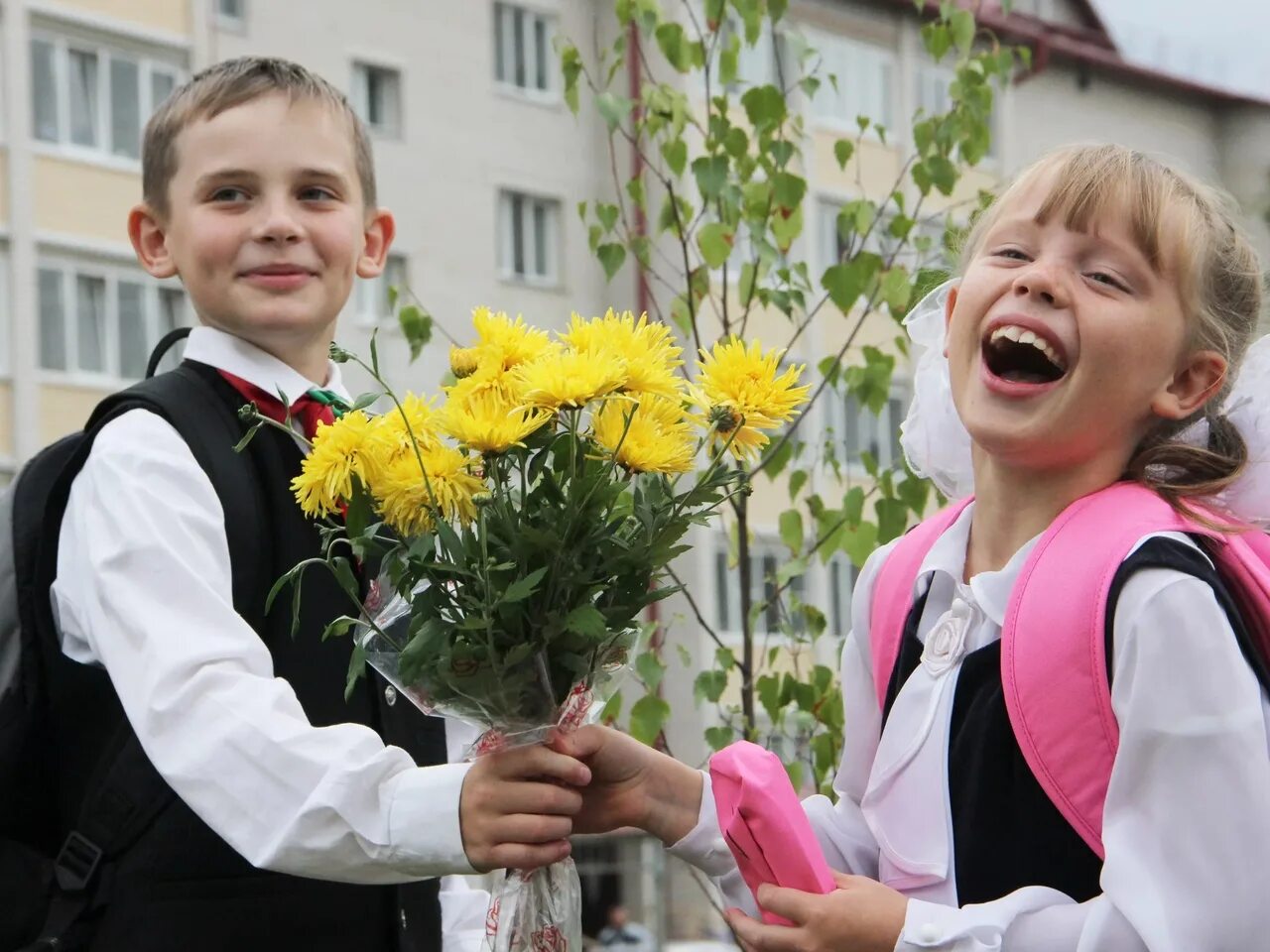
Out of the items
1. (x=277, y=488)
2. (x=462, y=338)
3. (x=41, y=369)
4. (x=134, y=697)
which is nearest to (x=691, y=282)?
(x=277, y=488)

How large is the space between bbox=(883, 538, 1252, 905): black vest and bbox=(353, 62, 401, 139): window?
19.5m

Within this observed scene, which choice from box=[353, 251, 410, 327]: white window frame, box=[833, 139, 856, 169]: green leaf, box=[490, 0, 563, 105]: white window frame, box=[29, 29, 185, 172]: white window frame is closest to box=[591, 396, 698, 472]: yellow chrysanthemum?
box=[833, 139, 856, 169]: green leaf

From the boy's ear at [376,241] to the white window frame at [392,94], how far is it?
59.3 ft

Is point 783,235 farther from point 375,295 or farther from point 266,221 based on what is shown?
point 375,295

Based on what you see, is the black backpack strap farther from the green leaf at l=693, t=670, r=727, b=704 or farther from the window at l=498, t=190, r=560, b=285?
the window at l=498, t=190, r=560, b=285

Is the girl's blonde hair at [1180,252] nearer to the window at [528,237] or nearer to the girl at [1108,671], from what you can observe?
the girl at [1108,671]

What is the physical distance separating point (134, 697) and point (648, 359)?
31.5 inches

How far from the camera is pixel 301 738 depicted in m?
2.23

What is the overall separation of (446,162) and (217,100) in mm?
18931

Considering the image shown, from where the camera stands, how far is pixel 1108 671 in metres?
1.98

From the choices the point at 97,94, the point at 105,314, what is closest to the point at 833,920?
the point at 105,314

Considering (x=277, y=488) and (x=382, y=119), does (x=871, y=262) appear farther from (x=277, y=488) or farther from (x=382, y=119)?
(x=382, y=119)

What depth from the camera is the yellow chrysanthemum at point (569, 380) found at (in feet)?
6.46

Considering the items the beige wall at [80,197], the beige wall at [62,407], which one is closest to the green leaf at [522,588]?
the beige wall at [62,407]
